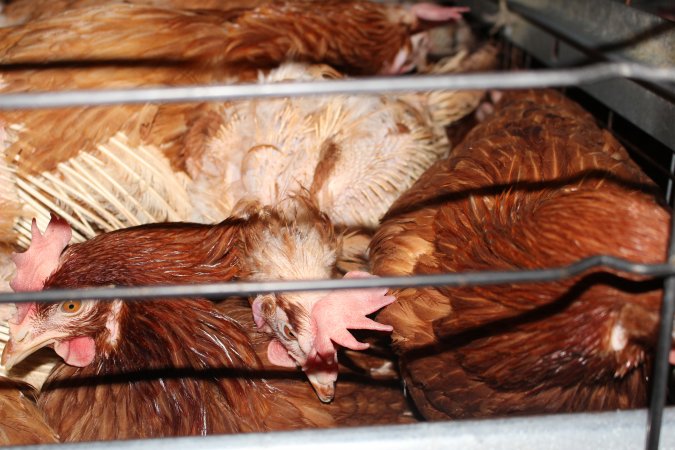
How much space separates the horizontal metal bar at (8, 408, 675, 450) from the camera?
0.88 metres

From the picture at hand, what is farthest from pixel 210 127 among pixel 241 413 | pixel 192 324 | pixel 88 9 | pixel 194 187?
pixel 241 413

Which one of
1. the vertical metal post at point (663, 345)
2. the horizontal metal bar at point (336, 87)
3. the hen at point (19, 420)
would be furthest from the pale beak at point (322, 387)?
the horizontal metal bar at point (336, 87)

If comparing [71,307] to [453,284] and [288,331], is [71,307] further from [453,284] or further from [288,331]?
[453,284]

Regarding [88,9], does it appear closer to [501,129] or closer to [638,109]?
[501,129]

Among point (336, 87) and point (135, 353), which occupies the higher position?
point (336, 87)

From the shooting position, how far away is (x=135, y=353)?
131 cm

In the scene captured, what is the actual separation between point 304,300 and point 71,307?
46cm

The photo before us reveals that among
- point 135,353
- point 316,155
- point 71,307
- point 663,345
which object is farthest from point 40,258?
point 663,345

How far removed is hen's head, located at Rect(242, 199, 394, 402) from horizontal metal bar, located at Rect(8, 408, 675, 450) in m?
0.43

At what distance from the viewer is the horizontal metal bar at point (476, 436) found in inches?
34.5

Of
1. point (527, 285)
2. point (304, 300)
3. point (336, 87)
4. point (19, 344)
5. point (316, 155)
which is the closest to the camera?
point (336, 87)

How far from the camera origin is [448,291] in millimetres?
1293

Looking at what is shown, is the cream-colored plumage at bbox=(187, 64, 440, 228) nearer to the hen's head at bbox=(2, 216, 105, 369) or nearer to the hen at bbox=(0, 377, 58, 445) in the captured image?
the hen's head at bbox=(2, 216, 105, 369)

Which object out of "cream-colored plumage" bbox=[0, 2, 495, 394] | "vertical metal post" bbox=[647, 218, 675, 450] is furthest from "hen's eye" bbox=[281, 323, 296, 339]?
"vertical metal post" bbox=[647, 218, 675, 450]
